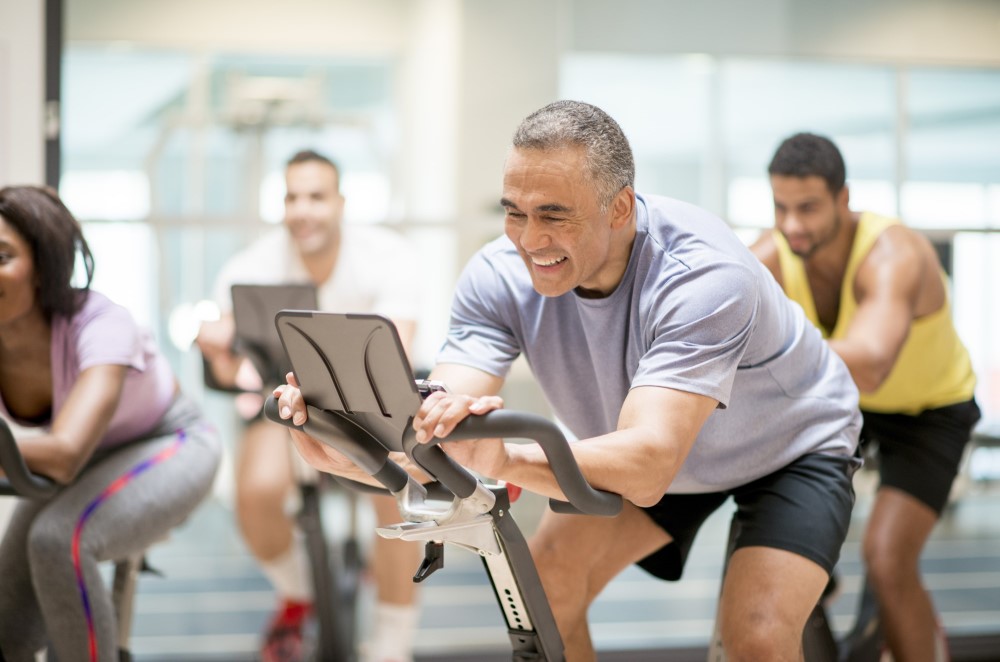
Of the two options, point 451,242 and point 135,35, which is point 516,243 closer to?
point 451,242

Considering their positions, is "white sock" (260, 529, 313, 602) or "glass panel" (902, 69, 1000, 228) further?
"glass panel" (902, 69, 1000, 228)

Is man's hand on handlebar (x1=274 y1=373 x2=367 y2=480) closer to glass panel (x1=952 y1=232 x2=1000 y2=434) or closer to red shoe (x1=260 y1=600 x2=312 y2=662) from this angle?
red shoe (x1=260 y1=600 x2=312 y2=662)

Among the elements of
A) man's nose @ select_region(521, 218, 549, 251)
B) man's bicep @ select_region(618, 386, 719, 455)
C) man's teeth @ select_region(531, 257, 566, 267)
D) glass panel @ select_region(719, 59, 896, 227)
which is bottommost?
man's bicep @ select_region(618, 386, 719, 455)

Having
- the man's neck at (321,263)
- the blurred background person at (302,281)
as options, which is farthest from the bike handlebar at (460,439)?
the man's neck at (321,263)

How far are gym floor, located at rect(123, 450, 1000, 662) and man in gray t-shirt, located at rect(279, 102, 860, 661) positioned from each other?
1678mm

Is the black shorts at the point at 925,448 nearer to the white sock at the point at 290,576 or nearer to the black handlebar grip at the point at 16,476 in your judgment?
the white sock at the point at 290,576

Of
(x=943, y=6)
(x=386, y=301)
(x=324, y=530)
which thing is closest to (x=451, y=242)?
(x=386, y=301)

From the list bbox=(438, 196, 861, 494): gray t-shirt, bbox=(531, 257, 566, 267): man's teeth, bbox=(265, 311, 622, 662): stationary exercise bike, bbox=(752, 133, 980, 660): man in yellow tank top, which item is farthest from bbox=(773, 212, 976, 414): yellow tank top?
bbox=(265, 311, 622, 662): stationary exercise bike

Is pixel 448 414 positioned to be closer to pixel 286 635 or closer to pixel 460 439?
pixel 460 439

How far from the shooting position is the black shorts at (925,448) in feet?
8.84

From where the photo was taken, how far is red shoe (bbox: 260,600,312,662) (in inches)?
130

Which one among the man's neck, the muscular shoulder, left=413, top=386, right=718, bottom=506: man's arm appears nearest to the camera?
left=413, top=386, right=718, bottom=506: man's arm

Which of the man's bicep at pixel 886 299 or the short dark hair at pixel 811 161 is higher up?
the short dark hair at pixel 811 161

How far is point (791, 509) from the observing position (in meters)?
1.85
